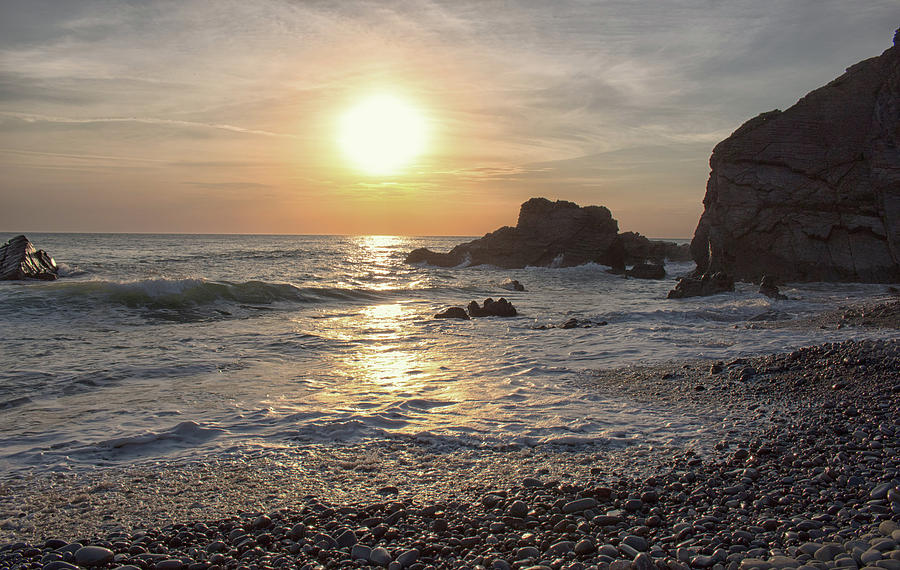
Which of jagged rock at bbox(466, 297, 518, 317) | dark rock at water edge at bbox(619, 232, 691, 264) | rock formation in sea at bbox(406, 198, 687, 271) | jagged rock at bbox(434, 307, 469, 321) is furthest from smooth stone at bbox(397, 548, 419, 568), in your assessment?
dark rock at water edge at bbox(619, 232, 691, 264)

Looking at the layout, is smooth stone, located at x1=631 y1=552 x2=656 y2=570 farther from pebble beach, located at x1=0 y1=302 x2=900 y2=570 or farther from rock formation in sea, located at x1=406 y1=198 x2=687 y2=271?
rock formation in sea, located at x1=406 y1=198 x2=687 y2=271

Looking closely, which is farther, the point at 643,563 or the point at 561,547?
the point at 561,547

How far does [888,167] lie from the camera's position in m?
25.6

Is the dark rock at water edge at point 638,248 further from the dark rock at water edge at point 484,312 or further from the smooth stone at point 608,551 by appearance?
the smooth stone at point 608,551

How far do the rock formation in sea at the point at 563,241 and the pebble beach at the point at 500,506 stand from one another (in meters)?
45.7

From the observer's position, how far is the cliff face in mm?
26250

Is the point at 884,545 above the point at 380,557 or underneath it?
above

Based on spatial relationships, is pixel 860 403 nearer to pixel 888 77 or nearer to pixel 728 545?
pixel 728 545

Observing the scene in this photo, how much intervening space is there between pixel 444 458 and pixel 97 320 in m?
15.1

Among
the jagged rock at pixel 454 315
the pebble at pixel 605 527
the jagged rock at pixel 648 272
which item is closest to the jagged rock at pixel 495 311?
the jagged rock at pixel 454 315

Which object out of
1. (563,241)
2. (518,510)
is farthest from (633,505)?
(563,241)

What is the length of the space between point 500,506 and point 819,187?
30481mm

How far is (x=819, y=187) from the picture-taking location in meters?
28.1

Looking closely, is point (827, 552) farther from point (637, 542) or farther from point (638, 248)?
point (638, 248)
